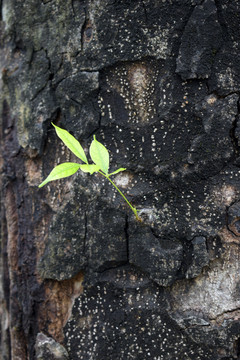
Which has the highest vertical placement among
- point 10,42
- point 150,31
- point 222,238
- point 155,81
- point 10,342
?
point 10,42

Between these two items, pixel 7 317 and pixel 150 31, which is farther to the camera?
pixel 7 317

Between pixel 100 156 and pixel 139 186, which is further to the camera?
pixel 139 186

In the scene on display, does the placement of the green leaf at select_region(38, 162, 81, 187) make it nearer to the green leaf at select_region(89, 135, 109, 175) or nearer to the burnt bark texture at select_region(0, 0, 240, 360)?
the green leaf at select_region(89, 135, 109, 175)

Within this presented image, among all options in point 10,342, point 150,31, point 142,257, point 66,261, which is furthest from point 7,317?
point 150,31

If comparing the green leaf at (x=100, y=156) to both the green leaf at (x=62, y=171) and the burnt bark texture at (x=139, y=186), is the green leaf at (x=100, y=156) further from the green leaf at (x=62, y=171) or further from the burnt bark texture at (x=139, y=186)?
the burnt bark texture at (x=139, y=186)

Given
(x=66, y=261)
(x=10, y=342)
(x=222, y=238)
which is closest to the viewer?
(x=222, y=238)

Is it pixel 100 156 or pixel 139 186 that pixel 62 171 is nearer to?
pixel 100 156

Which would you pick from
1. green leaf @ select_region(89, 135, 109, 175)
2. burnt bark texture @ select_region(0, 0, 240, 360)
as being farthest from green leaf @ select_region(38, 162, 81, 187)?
burnt bark texture @ select_region(0, 0, 240, 360)

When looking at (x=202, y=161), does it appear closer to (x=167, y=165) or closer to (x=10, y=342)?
(x=167, y=165)

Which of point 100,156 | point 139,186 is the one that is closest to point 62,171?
point 100,156
